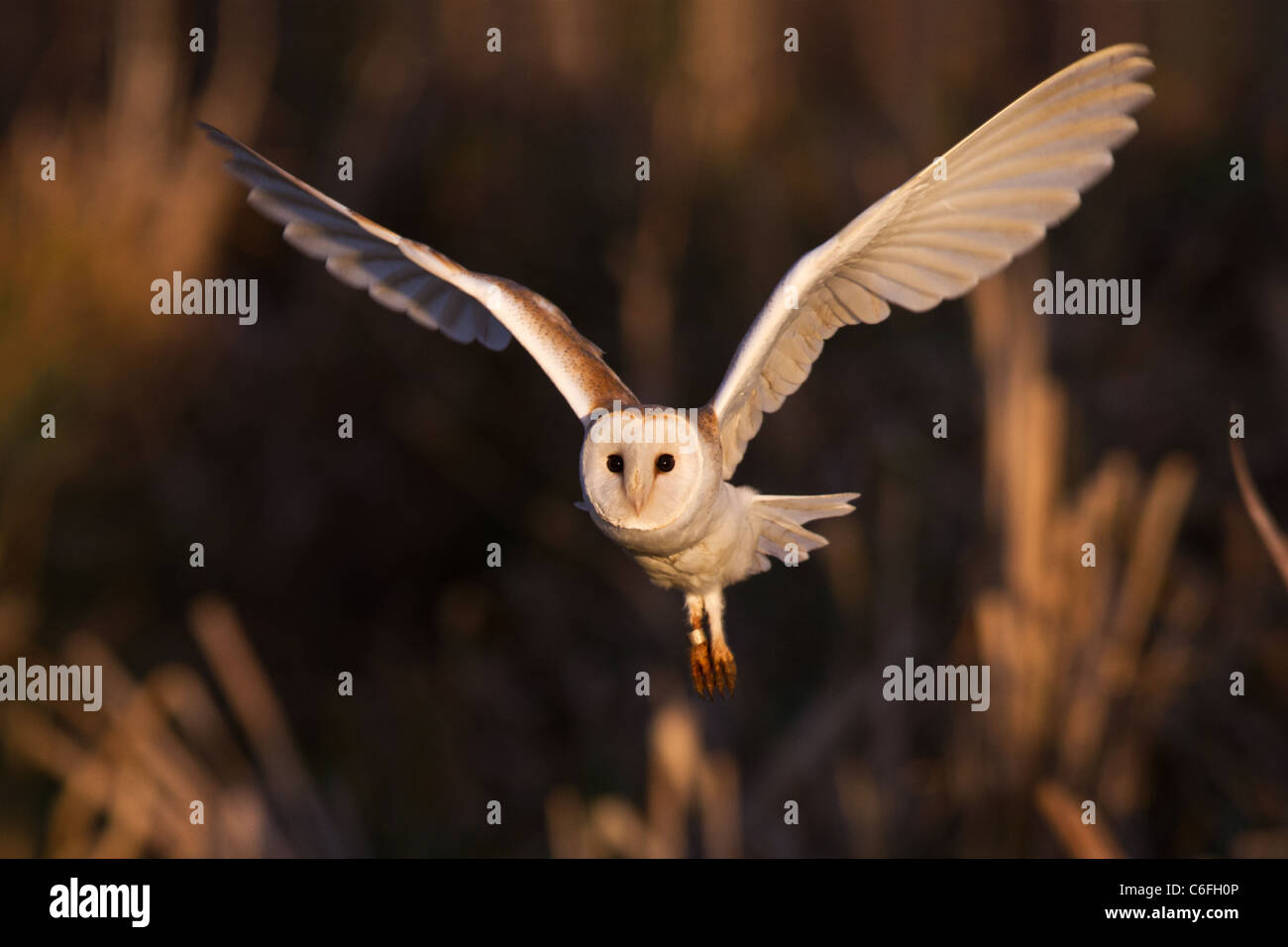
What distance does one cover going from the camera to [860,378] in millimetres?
3602

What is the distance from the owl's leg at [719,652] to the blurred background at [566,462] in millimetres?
1769

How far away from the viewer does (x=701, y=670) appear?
73 centimetres

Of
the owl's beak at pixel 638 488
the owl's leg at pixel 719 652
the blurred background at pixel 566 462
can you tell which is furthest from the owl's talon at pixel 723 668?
the blurred background at pixel 566 462

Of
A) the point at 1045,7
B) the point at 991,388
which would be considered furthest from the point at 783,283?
the point at 1045,7

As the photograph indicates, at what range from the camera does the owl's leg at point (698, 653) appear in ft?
2.33

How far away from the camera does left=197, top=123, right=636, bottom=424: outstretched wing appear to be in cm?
79

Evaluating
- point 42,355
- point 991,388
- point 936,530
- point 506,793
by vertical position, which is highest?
point 42,355

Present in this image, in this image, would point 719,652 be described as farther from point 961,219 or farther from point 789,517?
point 961,219

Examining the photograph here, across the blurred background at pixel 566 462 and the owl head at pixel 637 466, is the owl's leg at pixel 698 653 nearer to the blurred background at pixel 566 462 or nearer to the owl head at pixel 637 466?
the owl head at pixel 637 466

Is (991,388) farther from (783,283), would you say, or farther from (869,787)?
(783,283)

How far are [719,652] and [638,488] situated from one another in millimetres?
148

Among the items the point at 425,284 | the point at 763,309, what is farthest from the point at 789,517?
the point at 425,284

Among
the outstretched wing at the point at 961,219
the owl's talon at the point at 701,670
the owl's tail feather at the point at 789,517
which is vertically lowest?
the owl's talon at the point at 701,670

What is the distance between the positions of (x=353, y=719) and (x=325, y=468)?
0.72 m
